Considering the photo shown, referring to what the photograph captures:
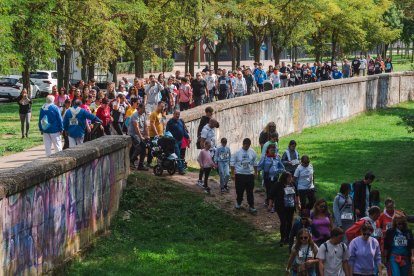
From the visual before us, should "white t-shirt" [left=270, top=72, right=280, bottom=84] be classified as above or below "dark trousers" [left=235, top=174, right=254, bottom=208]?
above

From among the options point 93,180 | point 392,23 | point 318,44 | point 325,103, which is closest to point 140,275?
point 93,180

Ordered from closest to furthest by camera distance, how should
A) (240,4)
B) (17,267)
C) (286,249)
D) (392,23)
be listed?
(17,267), (286,249), (240,4), (392,23)

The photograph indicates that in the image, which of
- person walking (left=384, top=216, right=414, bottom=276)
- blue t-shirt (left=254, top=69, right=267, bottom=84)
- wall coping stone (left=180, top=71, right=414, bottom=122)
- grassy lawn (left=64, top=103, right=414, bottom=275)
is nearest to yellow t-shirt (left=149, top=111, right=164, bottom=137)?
grassy lawn (left=64, top=103, right=414, bottom=275)

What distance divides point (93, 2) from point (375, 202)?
787 inches

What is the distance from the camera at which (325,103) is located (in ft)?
139

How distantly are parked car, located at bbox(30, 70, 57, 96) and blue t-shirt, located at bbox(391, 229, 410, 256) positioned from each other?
39021mm

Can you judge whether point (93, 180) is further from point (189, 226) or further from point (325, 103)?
point (325, 103)

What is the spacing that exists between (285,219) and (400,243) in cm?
380

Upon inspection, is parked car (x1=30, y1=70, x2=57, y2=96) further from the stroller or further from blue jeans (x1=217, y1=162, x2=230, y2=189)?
blue jeans (x1=217, y1=162, x2=230, y2=189)

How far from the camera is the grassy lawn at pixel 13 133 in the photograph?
85.0ft

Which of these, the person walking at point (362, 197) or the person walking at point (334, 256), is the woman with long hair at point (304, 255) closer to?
the person walking at point (334, 256)

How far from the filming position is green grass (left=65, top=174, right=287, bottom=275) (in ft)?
50.0

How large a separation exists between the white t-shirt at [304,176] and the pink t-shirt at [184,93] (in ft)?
41.2

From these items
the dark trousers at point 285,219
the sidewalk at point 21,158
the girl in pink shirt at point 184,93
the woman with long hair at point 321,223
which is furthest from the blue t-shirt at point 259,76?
the woman with long hair at point 321,223
